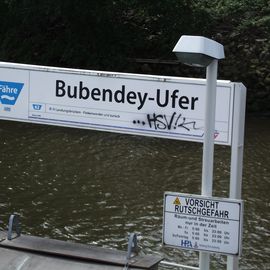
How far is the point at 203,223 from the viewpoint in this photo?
4070 millimetres

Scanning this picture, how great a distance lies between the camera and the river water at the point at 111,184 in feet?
25.9

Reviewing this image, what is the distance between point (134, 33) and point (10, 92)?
1431 centimetres

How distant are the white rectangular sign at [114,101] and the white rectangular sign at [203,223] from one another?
1.92 feet

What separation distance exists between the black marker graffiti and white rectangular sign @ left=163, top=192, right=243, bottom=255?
693 mm

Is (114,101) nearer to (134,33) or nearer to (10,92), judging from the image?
(10,92)

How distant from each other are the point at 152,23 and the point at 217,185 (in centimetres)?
1031

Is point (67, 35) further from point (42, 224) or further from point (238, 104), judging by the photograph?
point (238, 104)

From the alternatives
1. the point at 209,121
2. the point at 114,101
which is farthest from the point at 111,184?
the point at 209,121

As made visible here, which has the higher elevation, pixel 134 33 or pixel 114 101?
pixel 134 33

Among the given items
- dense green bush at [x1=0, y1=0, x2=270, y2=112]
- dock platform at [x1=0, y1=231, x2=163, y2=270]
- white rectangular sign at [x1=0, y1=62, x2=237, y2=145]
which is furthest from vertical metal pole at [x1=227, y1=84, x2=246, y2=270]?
dense green bush at [x1=0, y1=0, x2=270, y2=112]

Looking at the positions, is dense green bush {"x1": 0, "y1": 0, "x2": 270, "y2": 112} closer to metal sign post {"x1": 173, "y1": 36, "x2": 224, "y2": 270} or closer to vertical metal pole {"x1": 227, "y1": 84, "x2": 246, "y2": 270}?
vertical metal pole {"x1": 227, "y1": 84, "x2": 246, "y2": 270}

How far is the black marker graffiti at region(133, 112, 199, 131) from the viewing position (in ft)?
15.1

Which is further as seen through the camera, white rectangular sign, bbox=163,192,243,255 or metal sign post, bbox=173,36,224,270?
white rectangular sign, bbox=163,192,243,255

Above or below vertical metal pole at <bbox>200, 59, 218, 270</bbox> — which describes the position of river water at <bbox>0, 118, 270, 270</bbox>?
below
